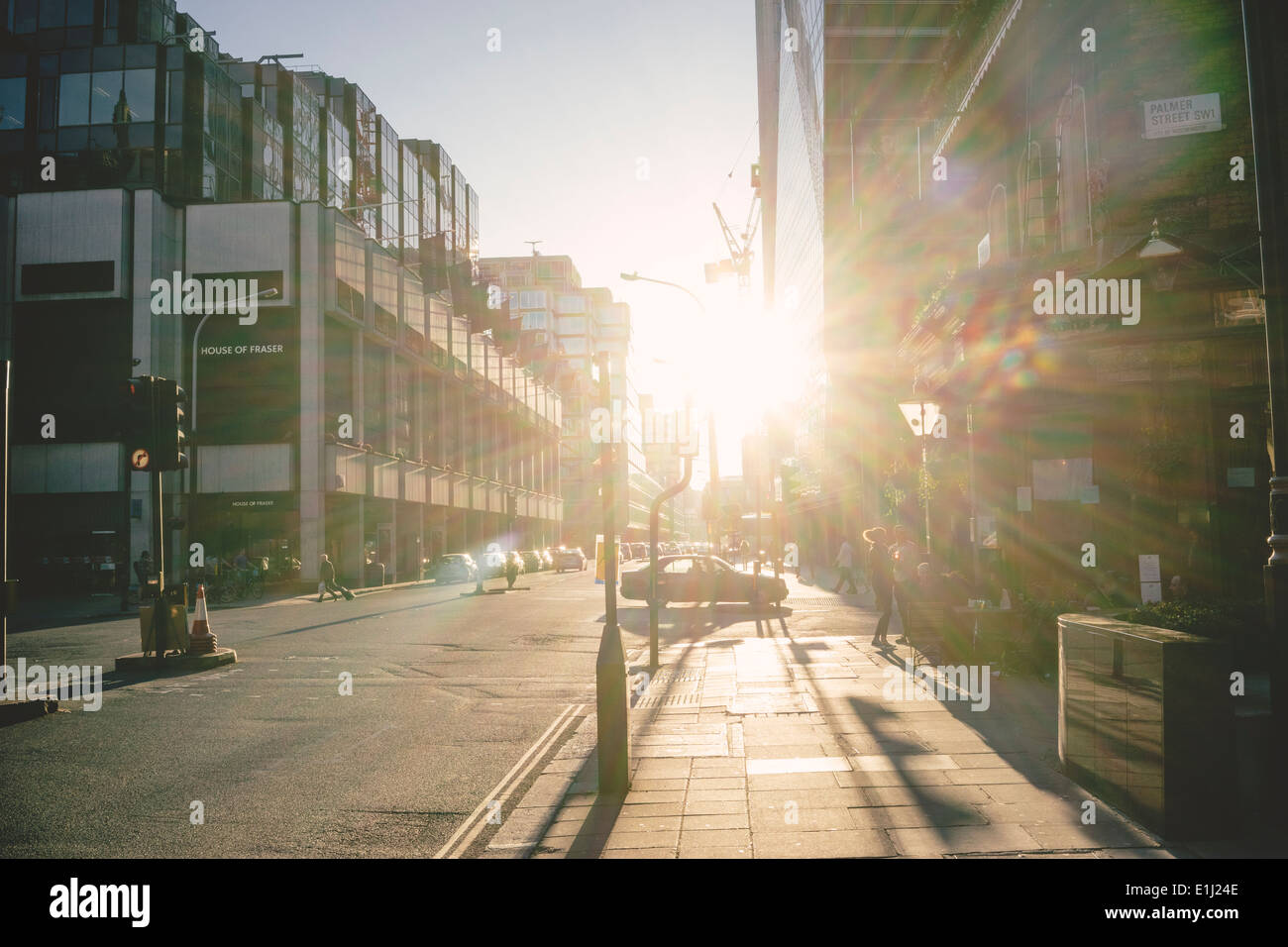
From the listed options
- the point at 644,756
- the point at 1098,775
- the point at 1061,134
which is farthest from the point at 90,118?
the point at 1098,775

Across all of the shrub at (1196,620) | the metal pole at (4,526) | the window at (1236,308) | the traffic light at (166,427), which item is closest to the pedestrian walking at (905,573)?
the window at (1236,308)

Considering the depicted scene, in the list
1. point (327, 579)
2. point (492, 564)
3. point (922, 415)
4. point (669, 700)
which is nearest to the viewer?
point (669, 700)

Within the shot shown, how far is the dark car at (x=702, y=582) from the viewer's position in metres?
23.1

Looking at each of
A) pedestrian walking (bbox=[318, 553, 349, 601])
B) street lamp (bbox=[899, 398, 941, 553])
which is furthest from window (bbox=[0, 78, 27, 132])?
street lamp (bbox=[899, 398, 941, 553])

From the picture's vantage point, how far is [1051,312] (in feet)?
44.5

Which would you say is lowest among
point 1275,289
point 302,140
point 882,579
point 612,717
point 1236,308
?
point 612,717

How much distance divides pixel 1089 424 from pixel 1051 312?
1.95 meters

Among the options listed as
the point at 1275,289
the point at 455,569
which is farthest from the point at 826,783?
the point at 455,569

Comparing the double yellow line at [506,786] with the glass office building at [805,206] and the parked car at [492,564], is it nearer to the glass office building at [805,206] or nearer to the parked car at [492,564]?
the parked car at [492,564]

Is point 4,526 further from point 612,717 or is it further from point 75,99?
point 75,99

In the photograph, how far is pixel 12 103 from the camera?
134 feet

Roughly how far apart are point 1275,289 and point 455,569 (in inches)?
1490

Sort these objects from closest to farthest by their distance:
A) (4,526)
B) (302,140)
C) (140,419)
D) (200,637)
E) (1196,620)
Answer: (1196,620) < (4,526) < (140,419) < (200,637) < (302,140)
